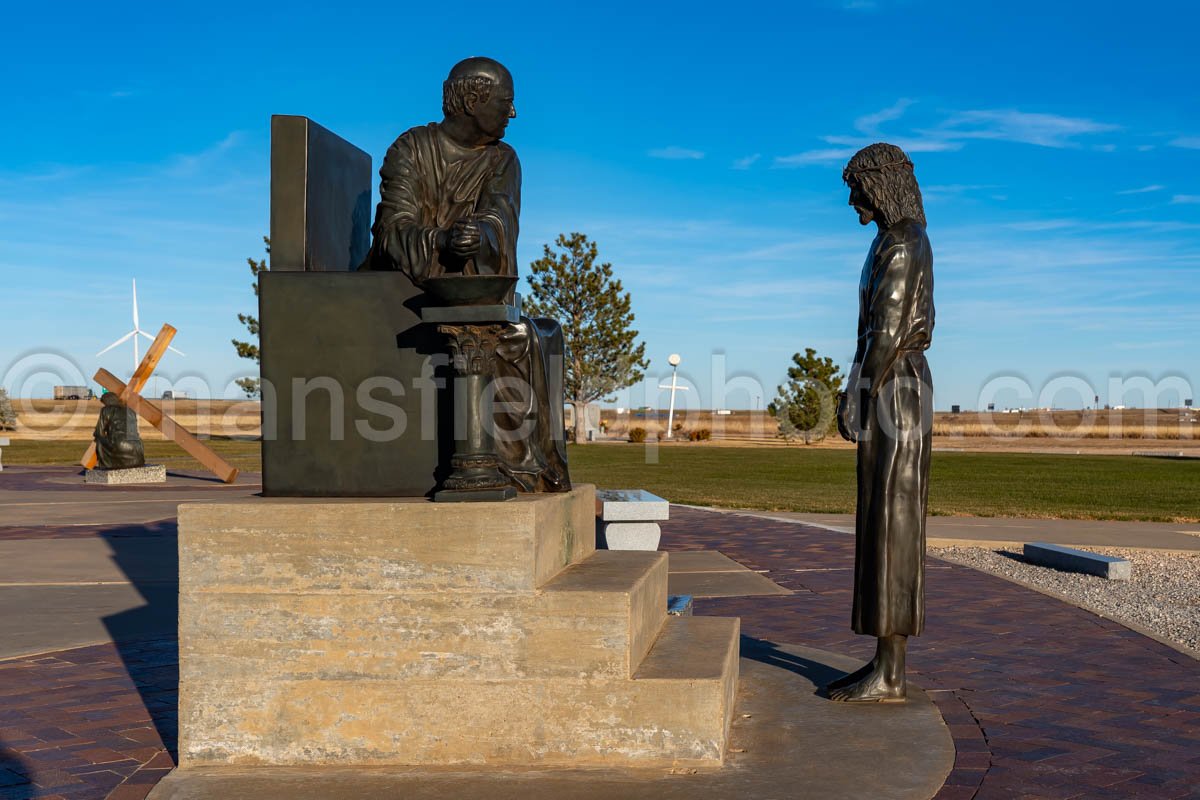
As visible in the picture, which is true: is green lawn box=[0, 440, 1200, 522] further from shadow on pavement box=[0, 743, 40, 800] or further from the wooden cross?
shadow on pavement box=[0, 743, 40, 800]

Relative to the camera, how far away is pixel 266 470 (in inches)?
190

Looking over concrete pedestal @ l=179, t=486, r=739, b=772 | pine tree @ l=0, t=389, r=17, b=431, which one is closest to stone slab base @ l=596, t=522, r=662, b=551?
concrete pedestal @ l=179, t=486, r=739, b=772

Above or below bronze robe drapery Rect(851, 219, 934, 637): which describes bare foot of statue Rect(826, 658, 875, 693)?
below

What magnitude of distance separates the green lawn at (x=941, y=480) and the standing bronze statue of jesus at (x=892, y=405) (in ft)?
40.2

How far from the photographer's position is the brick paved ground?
13.1ft

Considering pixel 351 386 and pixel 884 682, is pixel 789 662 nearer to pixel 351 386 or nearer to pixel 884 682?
pixel 884 682

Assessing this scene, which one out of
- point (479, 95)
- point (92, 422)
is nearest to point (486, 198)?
point (479, 95)

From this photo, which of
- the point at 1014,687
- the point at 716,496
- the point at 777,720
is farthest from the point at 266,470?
the point at 716,496

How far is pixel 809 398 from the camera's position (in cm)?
5653

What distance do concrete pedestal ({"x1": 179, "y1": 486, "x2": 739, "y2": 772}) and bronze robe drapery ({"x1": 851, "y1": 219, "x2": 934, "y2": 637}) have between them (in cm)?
106

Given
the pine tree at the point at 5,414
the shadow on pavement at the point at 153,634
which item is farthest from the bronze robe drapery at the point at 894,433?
the pine tree at the point at 5,414

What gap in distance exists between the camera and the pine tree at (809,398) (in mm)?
56062

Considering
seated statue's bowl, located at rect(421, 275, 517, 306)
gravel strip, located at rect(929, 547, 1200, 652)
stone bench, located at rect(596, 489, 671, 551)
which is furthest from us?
stone bench, located at rect(596, 489, 671, 551)

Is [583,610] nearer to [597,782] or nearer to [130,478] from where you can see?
[597,782]
